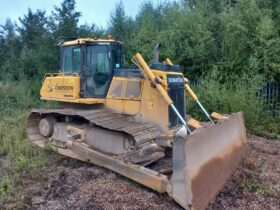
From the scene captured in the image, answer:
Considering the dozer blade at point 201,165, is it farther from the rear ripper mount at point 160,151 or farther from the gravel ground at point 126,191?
the gravel ground at point 126,191

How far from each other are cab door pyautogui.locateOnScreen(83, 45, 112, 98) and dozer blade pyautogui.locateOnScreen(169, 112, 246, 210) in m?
2.50

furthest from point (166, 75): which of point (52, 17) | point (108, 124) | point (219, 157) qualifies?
point (52, 17)

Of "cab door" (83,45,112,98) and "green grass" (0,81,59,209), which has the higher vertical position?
"cab door" (83,45,112,98)

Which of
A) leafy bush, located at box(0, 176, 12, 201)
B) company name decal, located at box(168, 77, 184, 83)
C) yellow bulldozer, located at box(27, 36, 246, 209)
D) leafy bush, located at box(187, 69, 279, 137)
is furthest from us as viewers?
leafy bush, located at box(187, 69, 279, 137)

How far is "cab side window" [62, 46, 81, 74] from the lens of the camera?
7.39 meters

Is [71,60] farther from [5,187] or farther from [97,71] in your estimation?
[5,187]

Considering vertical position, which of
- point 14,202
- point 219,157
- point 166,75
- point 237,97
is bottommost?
point 14,202

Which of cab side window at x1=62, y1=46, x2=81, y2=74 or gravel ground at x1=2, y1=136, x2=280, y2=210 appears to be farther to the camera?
cab side window at x1=62, y1=46, x2=81, y2=74

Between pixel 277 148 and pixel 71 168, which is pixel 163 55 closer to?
pixel 277 148

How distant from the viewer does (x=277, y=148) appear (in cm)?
767

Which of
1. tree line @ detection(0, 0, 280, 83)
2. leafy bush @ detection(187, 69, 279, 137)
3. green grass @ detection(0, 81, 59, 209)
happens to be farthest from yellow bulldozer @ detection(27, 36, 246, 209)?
tree line @ detection(0, 0, 280, 83)

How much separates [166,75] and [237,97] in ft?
12.0

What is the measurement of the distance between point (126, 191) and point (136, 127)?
1.29m

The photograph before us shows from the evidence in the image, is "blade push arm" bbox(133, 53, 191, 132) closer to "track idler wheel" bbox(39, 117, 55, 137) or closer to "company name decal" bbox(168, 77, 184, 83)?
"company name decal" bbox(168, 77, 184, 83)
